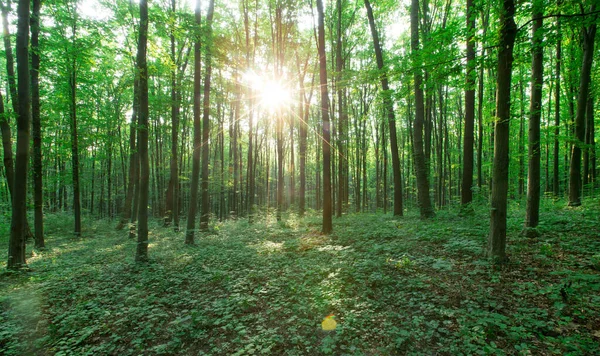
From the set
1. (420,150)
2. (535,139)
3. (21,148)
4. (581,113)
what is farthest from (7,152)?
(581,113)

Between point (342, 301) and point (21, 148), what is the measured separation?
1023cm

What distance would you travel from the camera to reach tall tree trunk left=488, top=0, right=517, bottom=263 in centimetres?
511

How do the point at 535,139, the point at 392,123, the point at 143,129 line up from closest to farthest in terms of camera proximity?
the point at 535,139
the point at 143,129
the point at 392,123

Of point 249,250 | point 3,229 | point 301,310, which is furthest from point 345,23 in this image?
point 3,229

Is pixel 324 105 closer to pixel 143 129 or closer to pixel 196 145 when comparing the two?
pixel 196 145

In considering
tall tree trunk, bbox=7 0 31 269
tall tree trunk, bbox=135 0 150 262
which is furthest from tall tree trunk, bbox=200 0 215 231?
tall tree trunk, bbox=7 0 31 269

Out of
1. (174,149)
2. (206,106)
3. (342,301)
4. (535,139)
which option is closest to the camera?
(342,301)

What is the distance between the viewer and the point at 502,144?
5293mm

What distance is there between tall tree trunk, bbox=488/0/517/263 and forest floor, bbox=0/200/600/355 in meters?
0.52

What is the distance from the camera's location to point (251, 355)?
12.4ft

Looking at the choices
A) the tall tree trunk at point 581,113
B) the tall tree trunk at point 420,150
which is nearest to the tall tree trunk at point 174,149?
the tall tree trunk at point 420,150

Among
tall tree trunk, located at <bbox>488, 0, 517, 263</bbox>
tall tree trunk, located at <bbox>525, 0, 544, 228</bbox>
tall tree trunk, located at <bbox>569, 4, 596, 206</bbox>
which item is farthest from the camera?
tall tree trunk, located at <bbox>569, 4, 596, 206</bbox>

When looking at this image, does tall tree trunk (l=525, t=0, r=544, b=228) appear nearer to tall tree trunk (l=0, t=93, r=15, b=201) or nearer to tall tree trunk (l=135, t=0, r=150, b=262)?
tall tree trunk (l=135, t=0, r=150, b=262)

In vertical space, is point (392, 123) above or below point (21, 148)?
above
